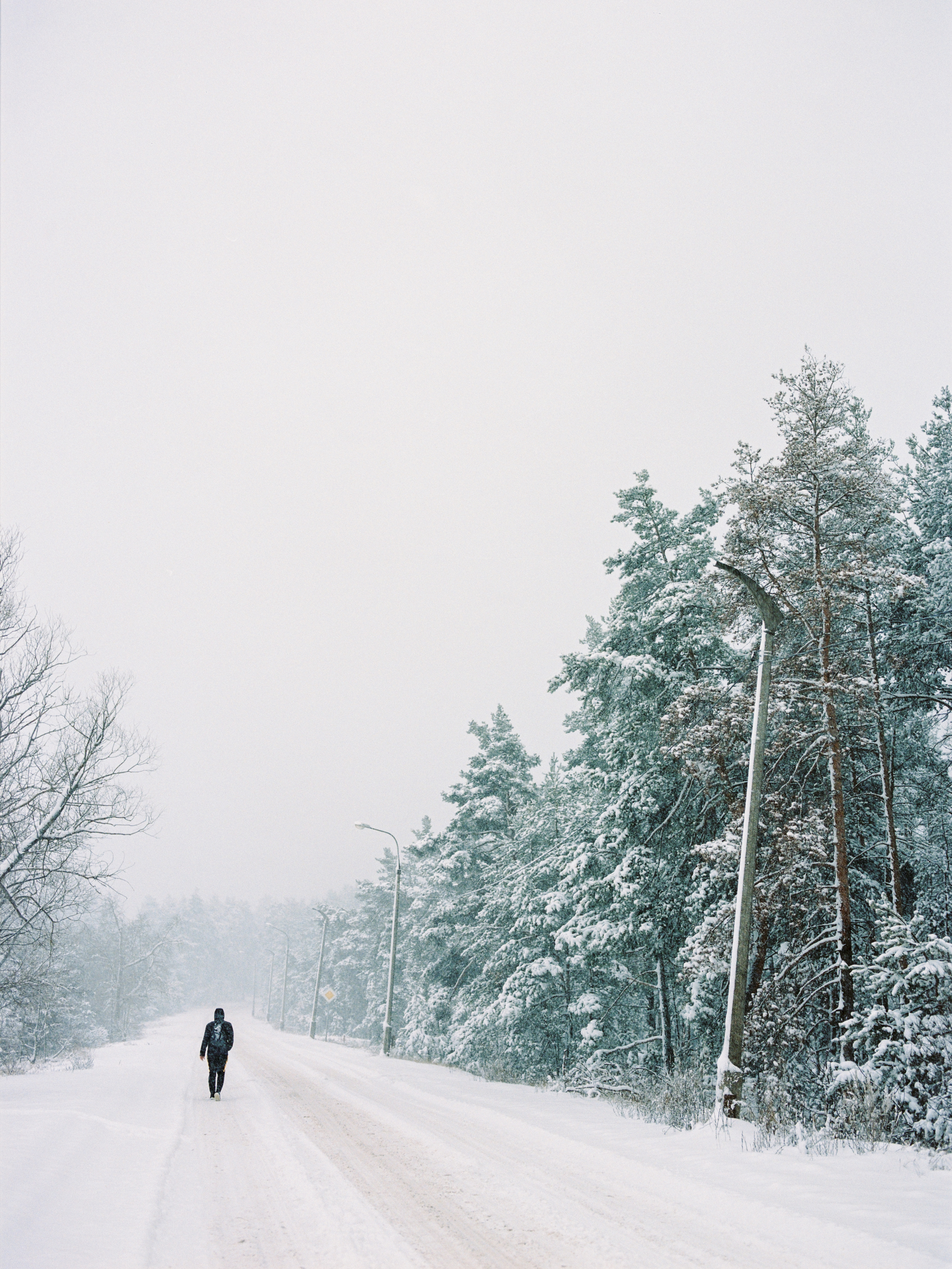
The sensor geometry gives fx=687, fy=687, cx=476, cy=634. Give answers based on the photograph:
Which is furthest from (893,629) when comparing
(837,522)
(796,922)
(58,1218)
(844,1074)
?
(58,1218)

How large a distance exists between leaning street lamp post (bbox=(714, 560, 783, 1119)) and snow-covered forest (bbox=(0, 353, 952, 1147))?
0.58 metres

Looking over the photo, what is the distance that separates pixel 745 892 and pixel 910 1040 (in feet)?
8.27

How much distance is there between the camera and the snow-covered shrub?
338 inches

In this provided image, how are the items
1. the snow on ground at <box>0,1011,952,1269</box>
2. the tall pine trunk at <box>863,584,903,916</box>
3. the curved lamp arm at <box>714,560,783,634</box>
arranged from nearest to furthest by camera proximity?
the snow on ground at <box>0,1011,952,1269</box>, the curved lamp arm at <box>714,560,783,634</box>, the tall pine trunk at <box>863,584,903,916</box>

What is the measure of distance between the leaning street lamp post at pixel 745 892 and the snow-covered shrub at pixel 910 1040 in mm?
1379

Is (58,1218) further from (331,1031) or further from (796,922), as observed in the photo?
(331,1031)

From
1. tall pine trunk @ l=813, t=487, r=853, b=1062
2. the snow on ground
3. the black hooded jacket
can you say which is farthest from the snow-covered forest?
the black hooded jacket

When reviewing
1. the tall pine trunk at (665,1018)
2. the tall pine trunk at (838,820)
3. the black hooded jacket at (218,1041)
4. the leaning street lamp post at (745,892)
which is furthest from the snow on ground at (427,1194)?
the tall pine trunk at (665,1018)

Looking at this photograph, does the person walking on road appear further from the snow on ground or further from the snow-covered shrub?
the snow-covered shrub

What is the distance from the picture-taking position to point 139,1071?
54.1ft

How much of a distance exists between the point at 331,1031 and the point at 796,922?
68751mm

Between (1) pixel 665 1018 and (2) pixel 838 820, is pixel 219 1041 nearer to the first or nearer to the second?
(1) pixel 665 1018

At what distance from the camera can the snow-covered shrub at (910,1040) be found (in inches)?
338

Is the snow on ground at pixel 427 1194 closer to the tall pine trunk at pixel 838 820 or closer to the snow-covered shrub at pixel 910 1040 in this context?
the snow-covered shrub at pixel 910 1040
